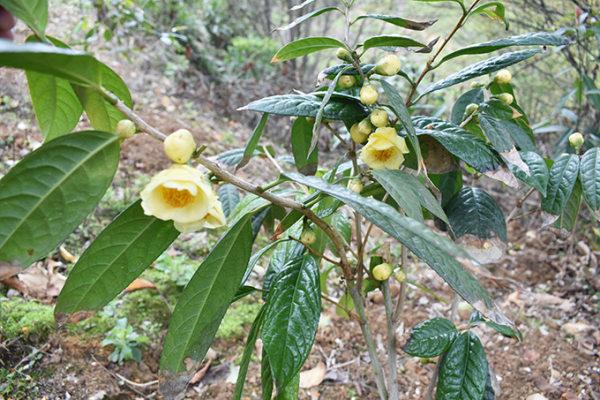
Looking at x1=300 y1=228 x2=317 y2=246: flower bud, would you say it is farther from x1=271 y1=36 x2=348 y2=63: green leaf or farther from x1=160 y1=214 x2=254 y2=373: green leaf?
x1=271 y1=36 x2=348 y2=63: green leaf

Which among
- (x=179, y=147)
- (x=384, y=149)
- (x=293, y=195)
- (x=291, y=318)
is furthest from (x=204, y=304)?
(x=293, y=195)

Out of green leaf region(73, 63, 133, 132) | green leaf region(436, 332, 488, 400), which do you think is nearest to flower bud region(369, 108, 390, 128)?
Result: green leaf region(73, 63, 133, 132)

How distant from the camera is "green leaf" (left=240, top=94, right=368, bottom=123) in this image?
2.52 ft

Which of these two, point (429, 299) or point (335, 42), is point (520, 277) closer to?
point (429, 299)

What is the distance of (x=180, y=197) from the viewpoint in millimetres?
602

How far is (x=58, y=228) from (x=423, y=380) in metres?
1.26

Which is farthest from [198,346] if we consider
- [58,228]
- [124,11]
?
[124,11]

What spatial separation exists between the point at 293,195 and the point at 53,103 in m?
0.53

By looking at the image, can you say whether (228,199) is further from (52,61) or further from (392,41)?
(52,61)

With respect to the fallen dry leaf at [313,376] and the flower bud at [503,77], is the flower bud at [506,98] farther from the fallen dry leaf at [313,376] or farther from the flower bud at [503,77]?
the fallen dry leaf at [313,376]

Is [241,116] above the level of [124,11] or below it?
below

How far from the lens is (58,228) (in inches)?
20.9

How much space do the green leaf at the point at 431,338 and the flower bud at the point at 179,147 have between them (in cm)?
55

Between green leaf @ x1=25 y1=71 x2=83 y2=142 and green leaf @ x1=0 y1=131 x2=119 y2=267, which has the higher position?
green leaf @ x1=25 y1=71 x2=83 y2=142
